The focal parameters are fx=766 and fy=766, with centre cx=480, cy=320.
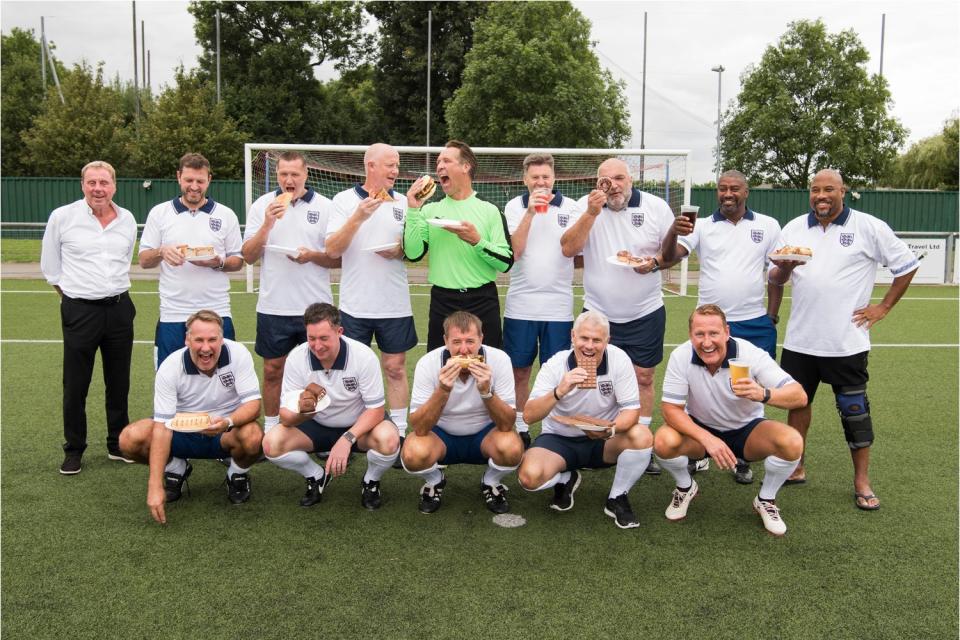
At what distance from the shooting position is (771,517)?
4.34 metres

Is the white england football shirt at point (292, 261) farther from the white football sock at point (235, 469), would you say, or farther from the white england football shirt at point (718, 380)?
the white england football shirt at point (718, 380)

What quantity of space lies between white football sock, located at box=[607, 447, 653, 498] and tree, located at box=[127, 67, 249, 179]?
28.0 metres

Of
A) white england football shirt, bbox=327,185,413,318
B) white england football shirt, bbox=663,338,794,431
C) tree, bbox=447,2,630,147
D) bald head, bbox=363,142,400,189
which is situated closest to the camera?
white england football shirt, bbox=663,338,794,431

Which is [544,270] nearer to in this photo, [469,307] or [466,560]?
[469,307]

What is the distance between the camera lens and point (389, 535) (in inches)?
166

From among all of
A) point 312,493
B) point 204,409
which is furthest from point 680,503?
point 204,409

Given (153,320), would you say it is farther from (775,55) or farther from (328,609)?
(775,55)

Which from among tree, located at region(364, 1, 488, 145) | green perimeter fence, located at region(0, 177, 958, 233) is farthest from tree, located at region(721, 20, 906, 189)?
tree, located at region(364, 1, 488, 145)

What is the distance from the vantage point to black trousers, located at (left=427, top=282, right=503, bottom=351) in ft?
16.5

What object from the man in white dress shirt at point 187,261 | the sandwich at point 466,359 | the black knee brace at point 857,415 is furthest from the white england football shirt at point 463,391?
the black knee brace at point 857,415

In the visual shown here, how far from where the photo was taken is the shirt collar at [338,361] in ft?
15.1

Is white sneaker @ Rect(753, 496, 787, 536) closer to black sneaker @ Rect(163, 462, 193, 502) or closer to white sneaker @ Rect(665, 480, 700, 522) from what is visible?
white sneaker @ Rect(665, 480, 700, 522)

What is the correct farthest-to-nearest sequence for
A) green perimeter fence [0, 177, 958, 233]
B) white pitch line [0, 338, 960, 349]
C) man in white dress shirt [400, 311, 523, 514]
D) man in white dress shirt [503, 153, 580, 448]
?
1. green perimeter fence [0, 177, 958, 233]
2. white pitch line [0, 338, 960, 349]
3. man in white dress shirt [503, 153, 580, 448]
4. man in white dress shirt [400, 311, 523, 514]

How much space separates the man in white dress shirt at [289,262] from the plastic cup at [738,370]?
9.23 ft
